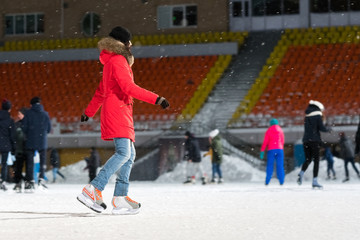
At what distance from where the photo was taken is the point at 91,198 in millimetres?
7000

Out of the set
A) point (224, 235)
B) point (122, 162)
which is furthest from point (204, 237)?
point (122, 162)

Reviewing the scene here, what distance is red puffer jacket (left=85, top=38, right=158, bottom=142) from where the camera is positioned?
689 cm

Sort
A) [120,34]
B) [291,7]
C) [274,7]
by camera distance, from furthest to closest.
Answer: [274,7]
[291,7]
[120,34]

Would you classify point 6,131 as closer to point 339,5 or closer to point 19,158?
point 19,158

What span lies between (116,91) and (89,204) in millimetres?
1137

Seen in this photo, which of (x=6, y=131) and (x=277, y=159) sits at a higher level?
(x=6, y=131)

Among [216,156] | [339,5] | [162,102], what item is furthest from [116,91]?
[339,5]

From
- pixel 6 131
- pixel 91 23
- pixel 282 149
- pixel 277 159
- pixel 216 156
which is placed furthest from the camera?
pixel 91 23

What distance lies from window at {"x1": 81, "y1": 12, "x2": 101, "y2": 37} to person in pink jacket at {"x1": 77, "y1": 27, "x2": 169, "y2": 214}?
79.6ft

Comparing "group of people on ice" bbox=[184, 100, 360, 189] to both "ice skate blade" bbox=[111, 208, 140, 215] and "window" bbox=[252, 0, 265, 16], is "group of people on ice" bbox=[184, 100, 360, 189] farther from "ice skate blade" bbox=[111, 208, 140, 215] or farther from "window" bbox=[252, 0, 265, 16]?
"window" bbox=[252, 0, 265, 16]

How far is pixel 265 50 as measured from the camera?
28.4 meters

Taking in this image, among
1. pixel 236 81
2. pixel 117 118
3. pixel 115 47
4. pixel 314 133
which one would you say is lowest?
pixel 314 133

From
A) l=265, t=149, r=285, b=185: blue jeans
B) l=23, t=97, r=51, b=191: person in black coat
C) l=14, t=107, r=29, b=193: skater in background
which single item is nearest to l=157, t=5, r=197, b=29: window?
l=265, t=149, r=285, b=185: blue jeans

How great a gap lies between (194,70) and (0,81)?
7887 mm
